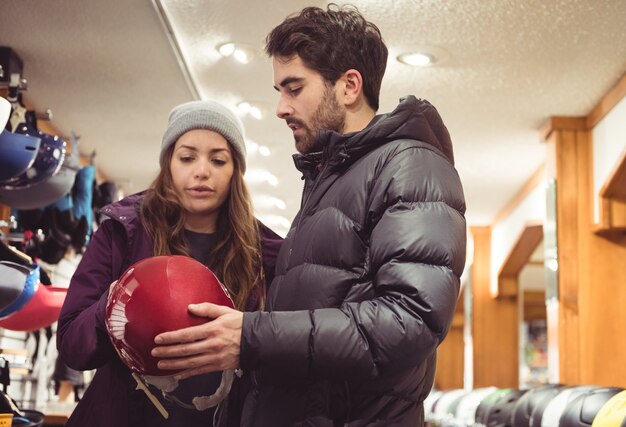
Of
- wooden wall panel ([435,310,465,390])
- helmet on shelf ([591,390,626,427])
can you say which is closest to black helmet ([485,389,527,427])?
helmet on shelf ([591,390,626,427])

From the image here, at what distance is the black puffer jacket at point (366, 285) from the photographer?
1702 mm

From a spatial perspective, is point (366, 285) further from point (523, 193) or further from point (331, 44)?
point (523, 193)

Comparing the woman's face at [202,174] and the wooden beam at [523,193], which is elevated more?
the wooden beam at [523,193]

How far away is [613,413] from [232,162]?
2.38m

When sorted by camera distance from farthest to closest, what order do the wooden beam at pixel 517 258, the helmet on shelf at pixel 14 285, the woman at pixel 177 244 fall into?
the wooden beam at pixel 517 258 < the helmet on shelf at pixel 14 285 < the woman at pixel 177 244

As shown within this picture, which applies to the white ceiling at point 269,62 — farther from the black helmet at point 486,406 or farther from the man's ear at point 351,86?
the man's ear at point 351,86

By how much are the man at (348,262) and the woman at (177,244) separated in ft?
1.33

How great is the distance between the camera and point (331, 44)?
2.12m

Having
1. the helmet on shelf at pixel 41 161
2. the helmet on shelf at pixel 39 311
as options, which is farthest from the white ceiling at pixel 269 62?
the helmet on shelf at pixel 39 311

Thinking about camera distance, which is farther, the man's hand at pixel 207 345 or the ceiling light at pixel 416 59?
the ceiling light at pixel 416 59

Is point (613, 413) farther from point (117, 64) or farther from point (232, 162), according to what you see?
point (117, 64)

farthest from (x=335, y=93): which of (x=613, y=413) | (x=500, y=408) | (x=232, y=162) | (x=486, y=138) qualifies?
(x=486, y=138)

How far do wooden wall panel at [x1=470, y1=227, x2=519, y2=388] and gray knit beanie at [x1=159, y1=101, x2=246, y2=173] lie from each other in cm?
930

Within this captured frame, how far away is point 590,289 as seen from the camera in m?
7.03
